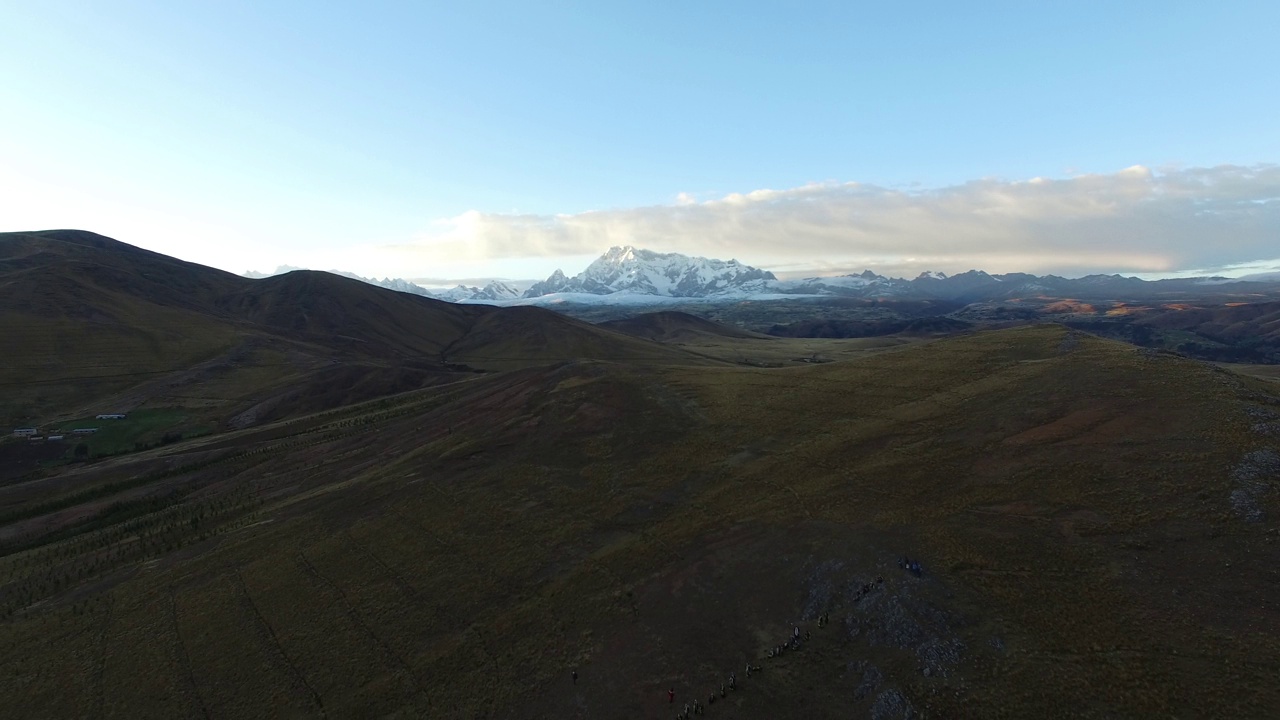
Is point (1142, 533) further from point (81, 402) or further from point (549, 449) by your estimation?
point (81, 402)

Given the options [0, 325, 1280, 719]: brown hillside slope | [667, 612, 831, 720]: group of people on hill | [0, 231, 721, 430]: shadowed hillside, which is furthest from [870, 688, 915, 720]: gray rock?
[0, 231, 721, 430]: shadowed hillside

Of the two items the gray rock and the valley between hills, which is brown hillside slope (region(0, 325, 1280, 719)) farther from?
the valley between hills

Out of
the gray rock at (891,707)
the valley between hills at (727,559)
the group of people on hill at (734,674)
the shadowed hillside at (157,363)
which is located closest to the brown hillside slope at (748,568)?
the gray rock at (891,707)

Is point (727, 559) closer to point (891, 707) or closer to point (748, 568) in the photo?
point (748, 568)

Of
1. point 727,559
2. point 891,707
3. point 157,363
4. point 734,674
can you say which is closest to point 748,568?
point 727,559

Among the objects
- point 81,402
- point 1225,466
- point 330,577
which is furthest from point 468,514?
point 81,402

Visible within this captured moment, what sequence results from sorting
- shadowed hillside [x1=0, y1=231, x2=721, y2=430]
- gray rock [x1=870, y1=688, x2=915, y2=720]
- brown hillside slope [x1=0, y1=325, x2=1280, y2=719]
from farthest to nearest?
shadowed hillside [x1=0, y1=231, x2=721, y2=430], brown hillside slope [x1=0, y1=325, x2=1280, y2=719], gray rock [x1=870, y1=688, x2=915, y2=720]

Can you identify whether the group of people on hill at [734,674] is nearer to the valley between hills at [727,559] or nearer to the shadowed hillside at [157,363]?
the valley between hills at [727,559]
